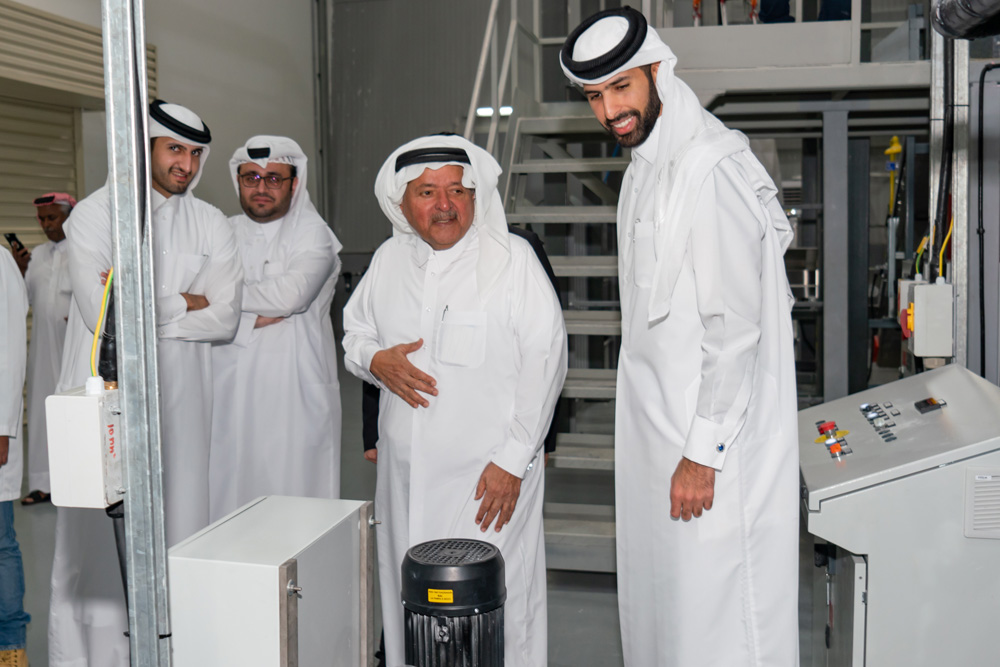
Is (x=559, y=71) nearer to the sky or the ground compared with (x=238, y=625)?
nearer to the sky

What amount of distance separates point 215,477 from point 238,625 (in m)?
2.23

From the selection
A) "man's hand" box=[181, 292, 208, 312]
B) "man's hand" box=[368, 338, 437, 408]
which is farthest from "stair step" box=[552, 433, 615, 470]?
"man's hand" box=[181, 292, 208, 312]

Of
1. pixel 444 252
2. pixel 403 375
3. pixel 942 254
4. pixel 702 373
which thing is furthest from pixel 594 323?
pixel 702 373

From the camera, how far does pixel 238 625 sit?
141cm

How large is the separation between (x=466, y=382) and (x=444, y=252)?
0.38m

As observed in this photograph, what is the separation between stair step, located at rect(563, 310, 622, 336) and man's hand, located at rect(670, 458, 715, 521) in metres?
2.17

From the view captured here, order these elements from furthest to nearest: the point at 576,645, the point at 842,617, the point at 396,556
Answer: the point at 576,645, the point at 396,556, the point at 842,617

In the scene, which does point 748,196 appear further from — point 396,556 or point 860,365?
point 860,365

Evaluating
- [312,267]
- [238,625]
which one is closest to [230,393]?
[312,267]

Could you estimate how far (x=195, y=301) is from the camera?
3.02m

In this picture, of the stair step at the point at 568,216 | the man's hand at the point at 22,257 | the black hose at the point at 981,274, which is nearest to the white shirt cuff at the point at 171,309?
the stair step at the point at 568,216

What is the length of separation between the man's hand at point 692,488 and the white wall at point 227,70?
21.8 ft

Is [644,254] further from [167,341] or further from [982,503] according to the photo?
[167,341]

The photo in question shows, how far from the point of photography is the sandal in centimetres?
540
